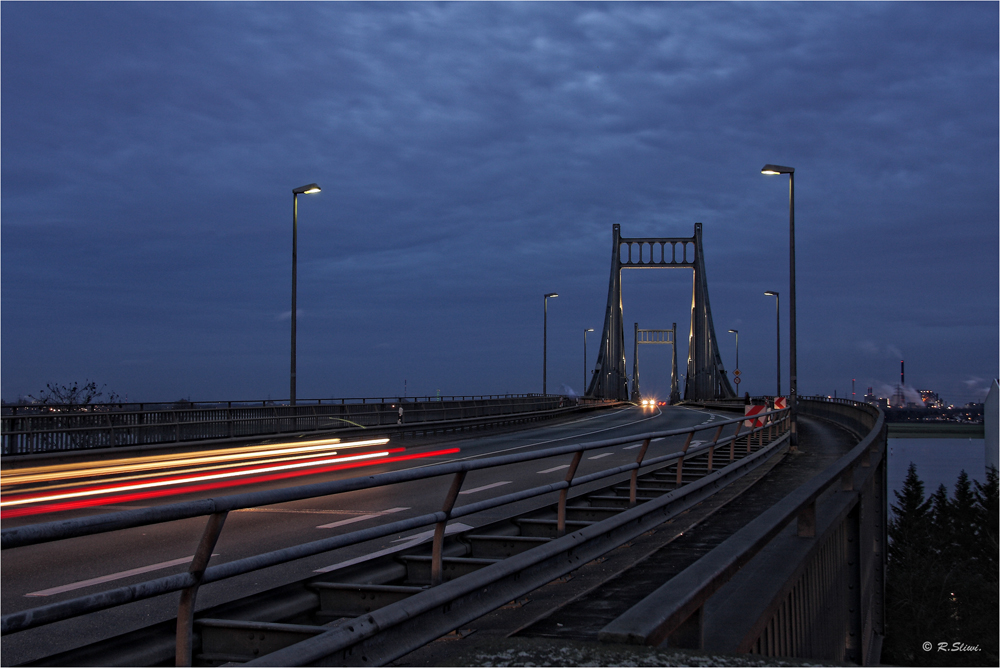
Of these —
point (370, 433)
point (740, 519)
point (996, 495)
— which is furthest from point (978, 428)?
point (740, 519)

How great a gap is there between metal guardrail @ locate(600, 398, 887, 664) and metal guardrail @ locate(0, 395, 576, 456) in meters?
16.3

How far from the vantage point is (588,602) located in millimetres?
6652

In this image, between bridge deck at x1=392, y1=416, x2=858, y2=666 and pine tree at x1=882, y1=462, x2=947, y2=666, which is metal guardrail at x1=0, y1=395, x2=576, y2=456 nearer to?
bridge deck at x1=392, y1=416, x2=858, y2=666

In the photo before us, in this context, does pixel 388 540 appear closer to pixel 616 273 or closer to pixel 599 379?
pixel 599 379

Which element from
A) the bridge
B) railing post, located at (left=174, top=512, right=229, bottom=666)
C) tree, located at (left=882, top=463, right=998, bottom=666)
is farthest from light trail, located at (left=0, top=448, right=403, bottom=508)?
tree, located at (left=882, top=463, right=998, bottom=666)

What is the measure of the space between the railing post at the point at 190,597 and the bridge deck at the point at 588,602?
1.29 m

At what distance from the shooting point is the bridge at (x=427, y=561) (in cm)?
402

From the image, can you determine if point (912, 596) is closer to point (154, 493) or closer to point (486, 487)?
point (486, 487)

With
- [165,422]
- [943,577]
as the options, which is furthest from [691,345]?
[165,422]

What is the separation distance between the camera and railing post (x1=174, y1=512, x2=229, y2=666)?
153 inches

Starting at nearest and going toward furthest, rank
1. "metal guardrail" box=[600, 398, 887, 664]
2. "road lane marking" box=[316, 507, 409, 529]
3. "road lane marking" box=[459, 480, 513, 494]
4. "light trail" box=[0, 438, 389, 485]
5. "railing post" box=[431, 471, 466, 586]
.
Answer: "metal guardrail" box=[600, 398, 887, 664], "railing post" box=[431, 471, 466, 586], "road lane marking" box=[316, 507, 409, 529], "light trail" box=[0, 438, 389, 485], "road lane marking" box=[459, 480, 513, 494]

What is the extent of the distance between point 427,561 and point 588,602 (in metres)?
1.31

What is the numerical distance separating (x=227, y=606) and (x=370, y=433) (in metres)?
24.2

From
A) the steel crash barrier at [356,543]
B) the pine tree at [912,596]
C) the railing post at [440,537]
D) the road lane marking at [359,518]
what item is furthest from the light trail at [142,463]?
the pine tree at [912,596]
